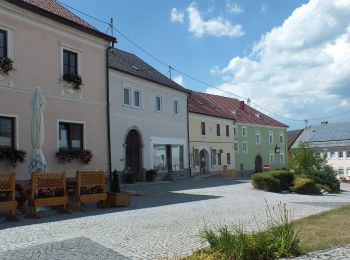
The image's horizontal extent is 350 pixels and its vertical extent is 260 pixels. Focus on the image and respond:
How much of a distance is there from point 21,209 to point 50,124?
689 centimetres

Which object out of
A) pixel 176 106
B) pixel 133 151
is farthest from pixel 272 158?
pixel 133 151

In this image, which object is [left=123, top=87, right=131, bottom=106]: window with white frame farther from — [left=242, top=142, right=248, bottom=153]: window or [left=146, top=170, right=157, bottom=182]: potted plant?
[left=242, top=142, right=248, bottom=153]: window

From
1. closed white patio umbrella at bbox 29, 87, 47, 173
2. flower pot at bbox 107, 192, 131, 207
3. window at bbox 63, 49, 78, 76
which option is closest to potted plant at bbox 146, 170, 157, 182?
window at bbox 63, 49, 78, 76

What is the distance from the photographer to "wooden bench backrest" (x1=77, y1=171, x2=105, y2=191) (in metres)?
13.9

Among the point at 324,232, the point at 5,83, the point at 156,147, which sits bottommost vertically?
the point at 324,232

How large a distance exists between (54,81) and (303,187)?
14.3 meters

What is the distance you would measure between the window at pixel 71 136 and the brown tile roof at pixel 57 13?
4402 mm

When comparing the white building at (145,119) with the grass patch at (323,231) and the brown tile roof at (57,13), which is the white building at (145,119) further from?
the grass patch at (323,231)

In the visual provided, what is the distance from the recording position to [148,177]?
30.5 meters

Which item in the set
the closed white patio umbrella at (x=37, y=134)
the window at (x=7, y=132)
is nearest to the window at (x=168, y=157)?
the window at (x=7, y=132)

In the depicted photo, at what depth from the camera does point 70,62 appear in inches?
842

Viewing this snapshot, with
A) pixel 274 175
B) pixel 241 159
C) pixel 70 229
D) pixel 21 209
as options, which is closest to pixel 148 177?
pixel 274 175

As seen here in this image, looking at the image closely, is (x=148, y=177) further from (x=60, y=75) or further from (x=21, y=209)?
(x=21, y=209)

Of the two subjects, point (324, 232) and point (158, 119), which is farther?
point (158, 119)
